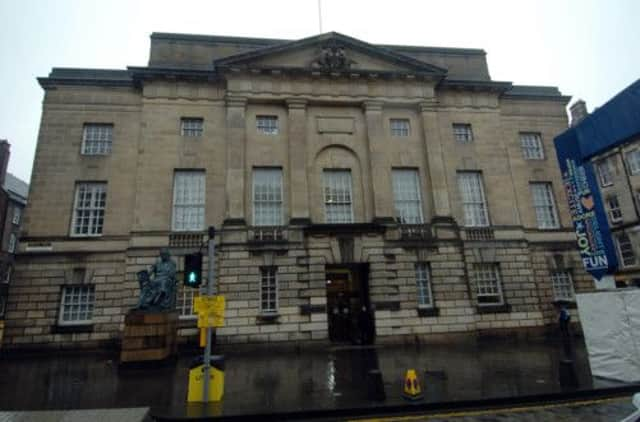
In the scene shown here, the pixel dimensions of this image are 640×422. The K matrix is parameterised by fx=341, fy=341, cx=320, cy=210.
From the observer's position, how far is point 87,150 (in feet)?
65.7

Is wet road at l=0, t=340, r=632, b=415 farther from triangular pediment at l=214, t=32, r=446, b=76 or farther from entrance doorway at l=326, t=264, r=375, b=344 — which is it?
triangular pediment at l=214, t=32, r=446, b=76

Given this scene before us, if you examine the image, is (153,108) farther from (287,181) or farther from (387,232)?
(387,232)

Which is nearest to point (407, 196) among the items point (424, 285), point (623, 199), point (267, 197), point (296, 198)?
point (424, 285)

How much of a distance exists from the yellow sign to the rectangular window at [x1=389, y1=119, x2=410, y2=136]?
17.1 meters

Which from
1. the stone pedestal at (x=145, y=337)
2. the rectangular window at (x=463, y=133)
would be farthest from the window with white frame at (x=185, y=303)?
the rectangular window at (x=463, y=133)

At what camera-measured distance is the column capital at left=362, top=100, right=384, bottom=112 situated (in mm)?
21875

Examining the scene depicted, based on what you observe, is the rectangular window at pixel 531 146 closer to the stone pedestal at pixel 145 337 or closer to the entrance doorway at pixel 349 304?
the entrance doorway at pixel 349 304

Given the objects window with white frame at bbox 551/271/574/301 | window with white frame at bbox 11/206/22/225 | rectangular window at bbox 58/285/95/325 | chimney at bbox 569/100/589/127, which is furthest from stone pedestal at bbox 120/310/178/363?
chimney at bbox 569/100/589/127

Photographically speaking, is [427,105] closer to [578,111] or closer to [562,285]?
[562,285]

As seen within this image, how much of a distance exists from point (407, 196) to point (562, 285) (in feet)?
37.5

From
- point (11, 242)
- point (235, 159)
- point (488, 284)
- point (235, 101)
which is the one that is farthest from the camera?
point (11, 242)

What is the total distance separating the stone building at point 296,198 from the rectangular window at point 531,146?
6.8 inches

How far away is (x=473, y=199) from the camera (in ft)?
72.2

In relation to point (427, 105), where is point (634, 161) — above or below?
below
